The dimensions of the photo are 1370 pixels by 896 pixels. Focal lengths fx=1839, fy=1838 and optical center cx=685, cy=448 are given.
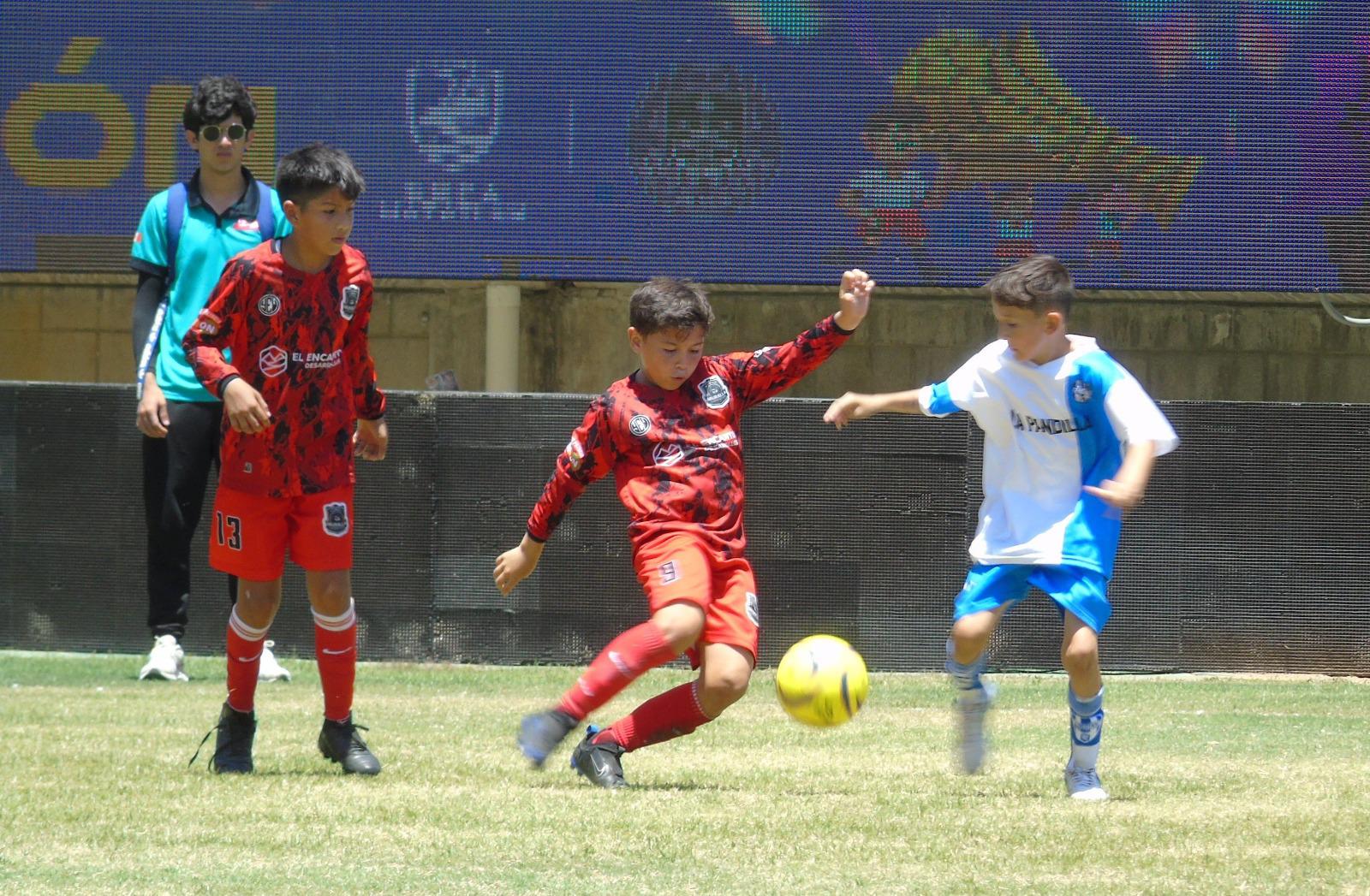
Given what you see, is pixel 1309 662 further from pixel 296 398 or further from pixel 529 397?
pixel 296 398

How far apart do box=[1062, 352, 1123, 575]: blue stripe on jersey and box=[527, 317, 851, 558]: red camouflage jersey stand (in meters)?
0.67

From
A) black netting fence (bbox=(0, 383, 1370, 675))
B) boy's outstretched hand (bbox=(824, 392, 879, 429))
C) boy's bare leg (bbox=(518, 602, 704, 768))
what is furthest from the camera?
black netting fence (bbox=(0, 383, 1370, 675))

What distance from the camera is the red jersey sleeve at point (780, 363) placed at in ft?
16.9

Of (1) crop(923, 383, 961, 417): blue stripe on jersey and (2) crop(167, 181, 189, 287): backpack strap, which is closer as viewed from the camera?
(1) crop(923, 383, 961, 417): blue stripe on jersey

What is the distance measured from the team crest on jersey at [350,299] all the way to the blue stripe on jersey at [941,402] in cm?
167

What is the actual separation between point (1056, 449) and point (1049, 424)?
0.07 meters


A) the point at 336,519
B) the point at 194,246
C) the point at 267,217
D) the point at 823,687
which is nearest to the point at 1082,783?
the point at 823,687

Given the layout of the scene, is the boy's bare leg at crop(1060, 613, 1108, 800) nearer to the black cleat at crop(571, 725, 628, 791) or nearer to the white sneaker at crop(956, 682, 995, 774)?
the white sneaker at crop(956, 682, 995, 774)

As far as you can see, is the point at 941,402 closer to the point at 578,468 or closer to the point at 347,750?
the point at 578,468

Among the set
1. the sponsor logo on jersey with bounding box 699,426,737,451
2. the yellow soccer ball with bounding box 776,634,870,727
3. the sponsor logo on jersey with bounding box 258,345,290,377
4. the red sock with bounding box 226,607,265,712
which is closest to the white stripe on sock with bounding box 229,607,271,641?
the red sock with bounding box 226,607,265,712

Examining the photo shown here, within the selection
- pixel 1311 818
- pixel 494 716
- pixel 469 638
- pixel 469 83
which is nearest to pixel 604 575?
pixel 469 638

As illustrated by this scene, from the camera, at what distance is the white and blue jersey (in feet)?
16.2

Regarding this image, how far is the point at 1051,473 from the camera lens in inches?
199

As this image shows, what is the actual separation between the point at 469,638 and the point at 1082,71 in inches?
167
